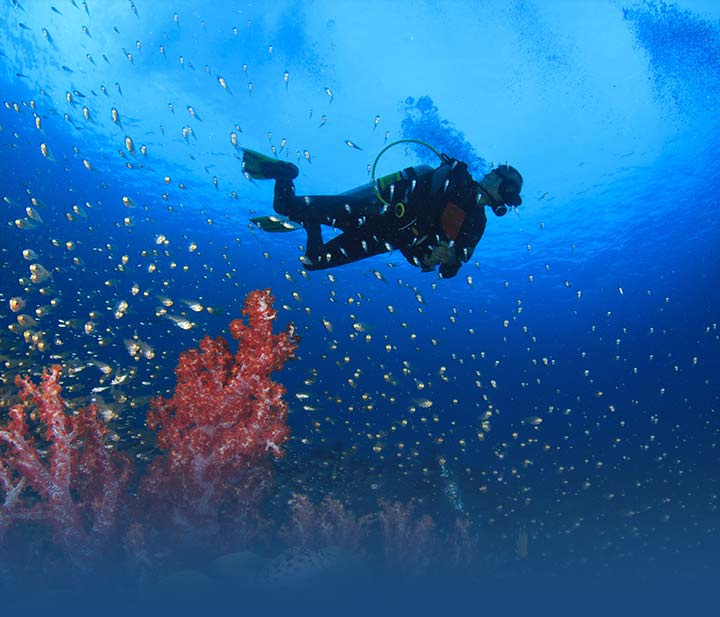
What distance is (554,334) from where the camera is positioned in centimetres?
2203

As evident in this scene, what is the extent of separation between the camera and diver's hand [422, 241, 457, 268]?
5.77 m

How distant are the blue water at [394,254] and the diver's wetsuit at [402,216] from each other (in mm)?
4672

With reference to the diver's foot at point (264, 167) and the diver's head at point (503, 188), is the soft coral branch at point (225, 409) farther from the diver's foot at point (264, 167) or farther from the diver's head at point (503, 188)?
the diver's head at point (503, 188)

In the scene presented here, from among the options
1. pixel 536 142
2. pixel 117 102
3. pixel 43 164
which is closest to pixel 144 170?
pixel 117 102

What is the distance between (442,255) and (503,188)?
1250mm

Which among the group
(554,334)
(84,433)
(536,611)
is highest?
(554,334)

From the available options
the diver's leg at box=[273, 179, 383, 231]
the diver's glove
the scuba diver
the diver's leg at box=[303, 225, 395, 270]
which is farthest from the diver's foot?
the diver's glove

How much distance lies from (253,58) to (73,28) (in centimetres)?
587

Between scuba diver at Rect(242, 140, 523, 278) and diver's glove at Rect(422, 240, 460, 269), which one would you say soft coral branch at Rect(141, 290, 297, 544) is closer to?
scuba diver at Rect(242, 140, 523, 278)

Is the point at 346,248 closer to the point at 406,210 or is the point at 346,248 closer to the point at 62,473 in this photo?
the point at 406,210

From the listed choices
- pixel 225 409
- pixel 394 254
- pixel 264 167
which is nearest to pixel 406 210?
pixel 264 167

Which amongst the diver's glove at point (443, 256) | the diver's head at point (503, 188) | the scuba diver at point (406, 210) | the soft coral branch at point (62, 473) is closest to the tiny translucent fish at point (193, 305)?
the soft coral branch at point (62, 473)

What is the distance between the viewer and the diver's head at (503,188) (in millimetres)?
5922

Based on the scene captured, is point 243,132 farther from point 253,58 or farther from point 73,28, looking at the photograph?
point 73,28
